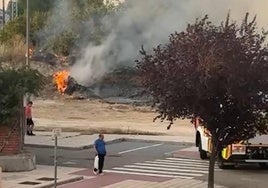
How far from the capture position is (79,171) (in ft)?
63.8

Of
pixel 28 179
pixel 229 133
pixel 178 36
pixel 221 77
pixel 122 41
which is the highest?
pixel 122 41

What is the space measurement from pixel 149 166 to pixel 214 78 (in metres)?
8.55

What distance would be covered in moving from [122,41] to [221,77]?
172ft

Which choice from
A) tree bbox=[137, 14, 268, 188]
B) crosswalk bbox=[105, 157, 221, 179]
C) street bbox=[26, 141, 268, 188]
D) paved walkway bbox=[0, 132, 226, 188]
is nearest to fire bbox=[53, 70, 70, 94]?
street bbox=[26, 141, 268, 188]

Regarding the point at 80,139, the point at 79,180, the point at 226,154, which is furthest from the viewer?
the point at 80,139

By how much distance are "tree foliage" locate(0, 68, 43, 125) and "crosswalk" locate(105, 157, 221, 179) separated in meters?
3.45

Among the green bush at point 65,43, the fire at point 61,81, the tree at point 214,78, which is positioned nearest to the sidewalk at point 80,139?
the tree at point 214,78

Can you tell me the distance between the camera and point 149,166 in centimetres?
2111

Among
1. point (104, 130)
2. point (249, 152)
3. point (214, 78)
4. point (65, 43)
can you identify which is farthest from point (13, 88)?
point (65, 43)

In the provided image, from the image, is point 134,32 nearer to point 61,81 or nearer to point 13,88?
point 61,81

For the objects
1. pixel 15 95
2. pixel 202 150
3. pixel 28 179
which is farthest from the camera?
pixel 202 150

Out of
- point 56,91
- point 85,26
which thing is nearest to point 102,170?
point 56,91

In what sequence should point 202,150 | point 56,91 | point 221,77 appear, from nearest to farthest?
point 221,77, point 202,150, point 56,91

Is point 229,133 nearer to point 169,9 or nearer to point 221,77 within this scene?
point 221,77
